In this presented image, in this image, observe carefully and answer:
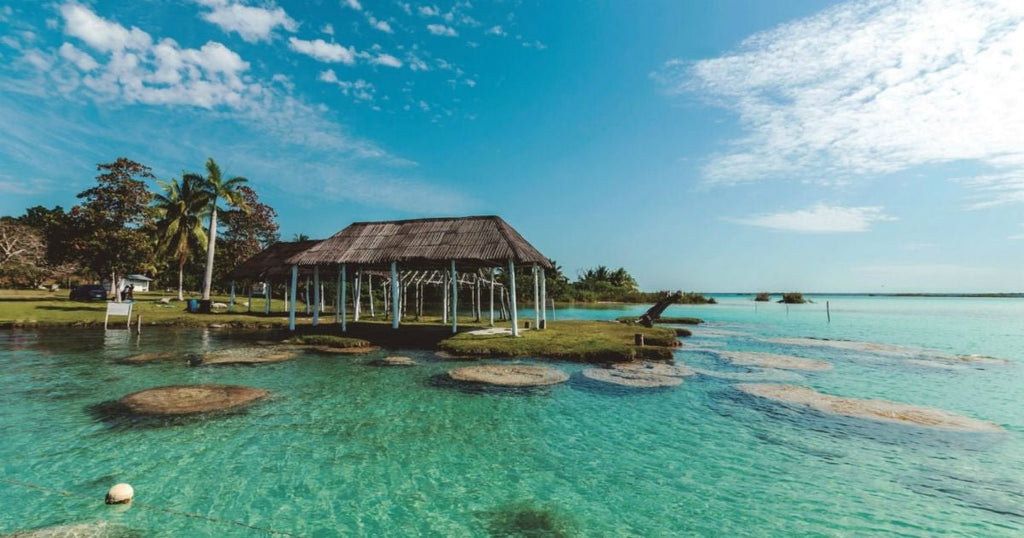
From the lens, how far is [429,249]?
856 inches

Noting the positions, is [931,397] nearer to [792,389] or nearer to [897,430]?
[792,389]

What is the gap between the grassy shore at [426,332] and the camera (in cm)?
1759

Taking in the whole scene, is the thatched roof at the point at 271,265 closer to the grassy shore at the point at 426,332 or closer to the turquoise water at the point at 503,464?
the grassy shore at the point at 426,332

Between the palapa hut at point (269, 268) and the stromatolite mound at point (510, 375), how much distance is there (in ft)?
71.9

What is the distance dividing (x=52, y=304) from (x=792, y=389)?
151 feet

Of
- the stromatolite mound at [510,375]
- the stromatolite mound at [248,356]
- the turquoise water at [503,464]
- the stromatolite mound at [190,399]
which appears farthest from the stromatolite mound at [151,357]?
the stromatolite mound at [510,375]

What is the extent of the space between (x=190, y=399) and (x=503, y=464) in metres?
8.16

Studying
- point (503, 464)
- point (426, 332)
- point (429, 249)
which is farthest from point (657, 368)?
point (426, 332)

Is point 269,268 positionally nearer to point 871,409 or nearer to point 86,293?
point 86,293

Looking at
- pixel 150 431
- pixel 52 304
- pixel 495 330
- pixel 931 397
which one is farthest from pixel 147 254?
pixel 931 397

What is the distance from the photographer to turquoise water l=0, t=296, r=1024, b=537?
5512mm

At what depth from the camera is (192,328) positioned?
1051 inches

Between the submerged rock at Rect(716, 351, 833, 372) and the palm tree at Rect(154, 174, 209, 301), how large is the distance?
4154 centimetres

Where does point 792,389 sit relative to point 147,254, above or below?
below
